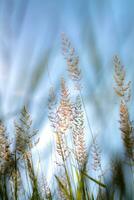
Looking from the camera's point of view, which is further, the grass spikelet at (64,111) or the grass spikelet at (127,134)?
the grass spikelet at (64,111)

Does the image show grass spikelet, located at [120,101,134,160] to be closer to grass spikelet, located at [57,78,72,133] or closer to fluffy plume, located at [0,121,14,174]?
grass spikelet, located at [57,78,72,133]

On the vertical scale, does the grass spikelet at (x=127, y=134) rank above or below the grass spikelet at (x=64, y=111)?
below

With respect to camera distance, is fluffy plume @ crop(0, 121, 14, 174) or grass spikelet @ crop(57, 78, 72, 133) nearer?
fluffy plume @ crop(0, 121, 14, 174)

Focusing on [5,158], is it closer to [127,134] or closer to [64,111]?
[64,111]

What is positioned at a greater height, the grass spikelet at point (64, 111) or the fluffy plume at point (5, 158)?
the grass spikelet at point (64, 111)

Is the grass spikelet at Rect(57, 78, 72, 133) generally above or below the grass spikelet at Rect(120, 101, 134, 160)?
above

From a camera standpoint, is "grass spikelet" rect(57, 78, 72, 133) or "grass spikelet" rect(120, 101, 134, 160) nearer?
"grass spikelet" rect(120, 101, 134, 160)

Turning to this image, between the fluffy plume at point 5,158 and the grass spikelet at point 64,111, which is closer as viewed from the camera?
the fluffy plume at point 5,158

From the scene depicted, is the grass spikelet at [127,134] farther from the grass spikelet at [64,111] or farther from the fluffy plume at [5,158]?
the fluffy plume at [5,158]

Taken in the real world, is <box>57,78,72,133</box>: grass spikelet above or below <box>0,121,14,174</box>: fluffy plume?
above

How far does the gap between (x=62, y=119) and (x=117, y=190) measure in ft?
1.73

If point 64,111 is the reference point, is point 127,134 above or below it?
below

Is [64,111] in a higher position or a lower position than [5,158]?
higher

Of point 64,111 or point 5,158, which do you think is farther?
point 64,111
